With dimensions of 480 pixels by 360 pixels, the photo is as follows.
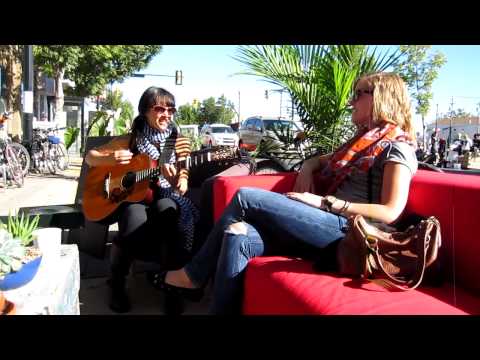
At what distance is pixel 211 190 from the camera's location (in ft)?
10.8

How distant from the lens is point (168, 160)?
3.31 metres

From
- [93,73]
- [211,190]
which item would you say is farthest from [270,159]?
[93,73]

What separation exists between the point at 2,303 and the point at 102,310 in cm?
169

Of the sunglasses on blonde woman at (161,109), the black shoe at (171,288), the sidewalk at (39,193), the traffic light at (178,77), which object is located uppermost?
the traffic light at (178,77)

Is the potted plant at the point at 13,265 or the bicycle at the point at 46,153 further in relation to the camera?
the bicycle at the point at 46,153

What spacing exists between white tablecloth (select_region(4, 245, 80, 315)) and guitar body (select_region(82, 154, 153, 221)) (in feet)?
3.44

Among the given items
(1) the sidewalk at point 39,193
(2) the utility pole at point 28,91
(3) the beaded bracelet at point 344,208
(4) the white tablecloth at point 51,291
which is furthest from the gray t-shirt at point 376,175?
(2) the utility pole at point 28,91

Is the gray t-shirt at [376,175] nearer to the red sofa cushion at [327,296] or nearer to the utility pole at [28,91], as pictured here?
the red sofa cushion at [327,296]

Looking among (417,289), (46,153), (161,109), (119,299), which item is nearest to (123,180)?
(161,109)

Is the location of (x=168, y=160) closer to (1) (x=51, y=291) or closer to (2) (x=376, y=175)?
(2) (x=376, y=175)

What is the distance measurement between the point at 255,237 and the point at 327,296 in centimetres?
67

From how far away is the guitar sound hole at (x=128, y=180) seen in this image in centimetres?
335

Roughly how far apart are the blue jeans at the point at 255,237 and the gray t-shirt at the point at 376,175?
0.79ft

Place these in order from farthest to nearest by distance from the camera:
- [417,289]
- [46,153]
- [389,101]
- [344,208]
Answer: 1. [46,153]
2. [389,101]
3. [344,208]
4. [417,289]
